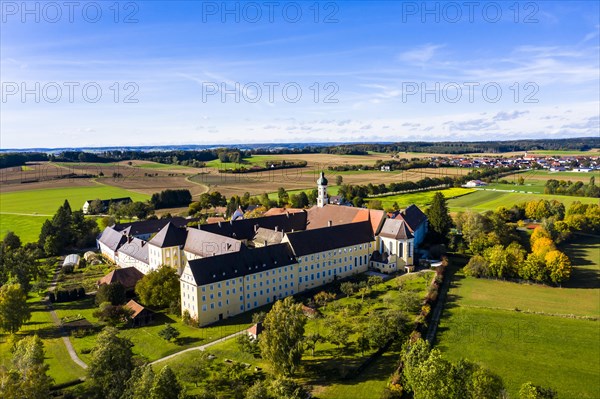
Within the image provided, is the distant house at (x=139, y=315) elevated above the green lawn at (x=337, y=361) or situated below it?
above

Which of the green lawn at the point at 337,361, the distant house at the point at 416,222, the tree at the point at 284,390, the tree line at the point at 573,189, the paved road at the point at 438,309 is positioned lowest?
the green lawn at the point at 337,361

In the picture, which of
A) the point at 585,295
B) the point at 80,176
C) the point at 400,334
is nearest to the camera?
the point at 400,334

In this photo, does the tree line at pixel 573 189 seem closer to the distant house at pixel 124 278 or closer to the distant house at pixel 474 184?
the distant house at pixel 474 184

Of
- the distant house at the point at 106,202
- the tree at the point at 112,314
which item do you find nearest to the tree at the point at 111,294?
the tree at the point at 112,314

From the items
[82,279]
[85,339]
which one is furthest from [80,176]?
[85,339]

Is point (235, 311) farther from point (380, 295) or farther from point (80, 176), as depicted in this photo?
point (80, 176)

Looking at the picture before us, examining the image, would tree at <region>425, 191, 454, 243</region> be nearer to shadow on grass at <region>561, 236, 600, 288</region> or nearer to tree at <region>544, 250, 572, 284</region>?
shadow on grass at <region>561, 236, 600, 288</region>
